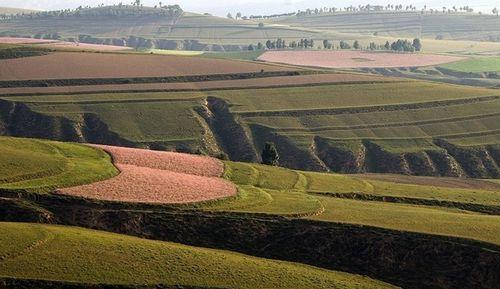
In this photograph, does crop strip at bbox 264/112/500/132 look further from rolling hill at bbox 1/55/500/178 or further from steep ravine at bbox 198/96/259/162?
steep ravine at bbox 198/96/259/162

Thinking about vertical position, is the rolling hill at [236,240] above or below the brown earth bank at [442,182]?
above

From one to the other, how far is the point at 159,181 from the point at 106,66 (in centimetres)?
10691

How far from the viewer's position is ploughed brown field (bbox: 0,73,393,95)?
15262cm

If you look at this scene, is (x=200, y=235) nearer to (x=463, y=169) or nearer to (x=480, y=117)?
(x=463, y=169)

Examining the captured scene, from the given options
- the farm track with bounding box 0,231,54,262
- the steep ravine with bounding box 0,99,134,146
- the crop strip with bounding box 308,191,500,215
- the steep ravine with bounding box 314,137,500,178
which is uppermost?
the farm track with bounding box 0,231,54,262

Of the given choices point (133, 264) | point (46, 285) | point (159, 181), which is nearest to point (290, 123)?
point (159, 181)

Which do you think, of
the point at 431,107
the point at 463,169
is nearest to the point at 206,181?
the point at 463,169

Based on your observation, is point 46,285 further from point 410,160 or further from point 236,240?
point 410,160

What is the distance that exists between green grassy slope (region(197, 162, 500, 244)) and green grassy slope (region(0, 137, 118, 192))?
51.9ft

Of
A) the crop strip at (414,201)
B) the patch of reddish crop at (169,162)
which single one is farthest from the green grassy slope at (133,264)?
the crop strip at (414,201)

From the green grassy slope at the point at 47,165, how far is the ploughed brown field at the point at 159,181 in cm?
200

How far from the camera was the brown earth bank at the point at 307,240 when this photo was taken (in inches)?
2496

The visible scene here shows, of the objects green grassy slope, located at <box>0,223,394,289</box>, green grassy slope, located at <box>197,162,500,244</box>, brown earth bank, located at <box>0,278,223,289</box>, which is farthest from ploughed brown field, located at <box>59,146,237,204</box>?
brown earth bank, located at <box>0,278,223,289</box>

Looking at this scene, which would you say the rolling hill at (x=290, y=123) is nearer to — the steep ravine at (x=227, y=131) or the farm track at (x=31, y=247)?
the steep ravine at (x=227, y=131)
